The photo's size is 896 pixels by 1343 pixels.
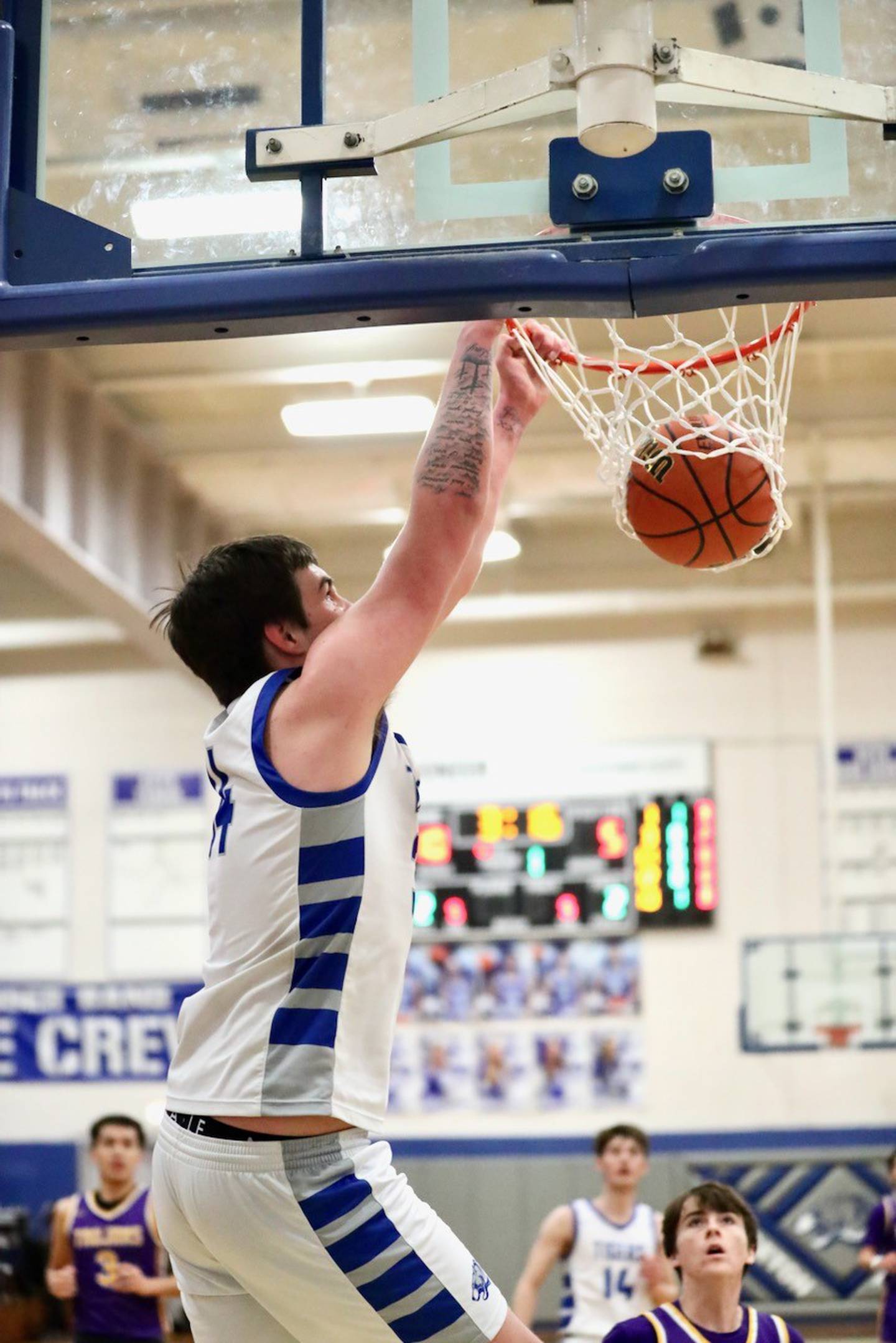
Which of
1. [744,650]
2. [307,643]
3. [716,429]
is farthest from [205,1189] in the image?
[744,650]

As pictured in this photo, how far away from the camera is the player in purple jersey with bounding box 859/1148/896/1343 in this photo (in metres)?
7.05

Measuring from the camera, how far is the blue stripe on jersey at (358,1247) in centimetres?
215

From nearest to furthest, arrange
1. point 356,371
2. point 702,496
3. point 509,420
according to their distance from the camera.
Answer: point 509,420
point 702,496
point 356,371

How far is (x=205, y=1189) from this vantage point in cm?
222

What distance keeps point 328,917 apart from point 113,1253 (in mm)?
5448

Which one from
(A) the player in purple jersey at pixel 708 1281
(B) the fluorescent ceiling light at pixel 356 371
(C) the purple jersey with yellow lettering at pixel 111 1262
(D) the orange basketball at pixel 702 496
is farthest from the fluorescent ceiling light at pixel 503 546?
(D) the orange basketball at pixel 702 496

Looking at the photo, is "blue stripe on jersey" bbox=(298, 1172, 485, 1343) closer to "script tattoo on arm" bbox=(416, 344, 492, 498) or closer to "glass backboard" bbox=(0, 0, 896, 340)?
"script tattoo on arm" bbox=(416, 344, 492, 498)

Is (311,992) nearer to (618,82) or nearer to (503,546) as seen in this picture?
(618,82)

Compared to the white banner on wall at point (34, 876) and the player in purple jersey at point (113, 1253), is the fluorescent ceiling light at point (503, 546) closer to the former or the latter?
the white banner on wall at point (34, 876)

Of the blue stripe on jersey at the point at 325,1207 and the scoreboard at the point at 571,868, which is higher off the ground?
the scoreboard at the point at 571,868

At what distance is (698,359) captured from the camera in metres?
3.55

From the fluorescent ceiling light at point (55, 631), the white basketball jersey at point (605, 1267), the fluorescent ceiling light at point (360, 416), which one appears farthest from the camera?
the fluorescent ceiling light at point (55, 631)

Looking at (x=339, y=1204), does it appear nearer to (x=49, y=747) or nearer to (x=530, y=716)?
(x=530, y=716)

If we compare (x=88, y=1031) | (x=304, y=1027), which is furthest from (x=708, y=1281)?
(x=88, y=1031)
